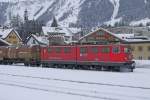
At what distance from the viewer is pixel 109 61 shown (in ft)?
Result: 133

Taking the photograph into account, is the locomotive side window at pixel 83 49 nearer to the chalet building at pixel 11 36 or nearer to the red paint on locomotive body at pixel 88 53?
the red paint on locomotive body at pixel 88 53

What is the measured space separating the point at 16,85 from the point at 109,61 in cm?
1629

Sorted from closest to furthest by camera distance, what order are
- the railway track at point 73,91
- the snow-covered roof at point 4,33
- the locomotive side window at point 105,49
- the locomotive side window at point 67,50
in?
the railway track at point 73,91, the locomotive side window at point 105,49, the locomotive side window at point 67,50, the snow-covered roof at point 4,33

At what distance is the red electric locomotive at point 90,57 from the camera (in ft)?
131

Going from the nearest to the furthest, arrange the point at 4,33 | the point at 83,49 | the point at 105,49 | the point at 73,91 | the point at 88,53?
the point at 73,91 < the point at 105,49 < the point at 88,53 < the point at 83,49 < the point at 4,33

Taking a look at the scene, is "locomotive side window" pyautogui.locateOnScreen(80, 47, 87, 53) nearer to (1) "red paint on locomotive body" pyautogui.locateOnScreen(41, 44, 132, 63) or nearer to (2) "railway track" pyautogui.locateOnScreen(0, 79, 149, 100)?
(1) "red paint on locomotive body" pyautogui.locateOnScreen(41, 44, 132, 63)

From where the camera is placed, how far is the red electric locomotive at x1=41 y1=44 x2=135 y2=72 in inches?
1572

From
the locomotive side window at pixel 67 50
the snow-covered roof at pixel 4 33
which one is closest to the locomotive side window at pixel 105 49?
the locomotive side window at pixel 67 50

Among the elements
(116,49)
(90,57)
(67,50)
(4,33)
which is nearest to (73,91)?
(116,49)

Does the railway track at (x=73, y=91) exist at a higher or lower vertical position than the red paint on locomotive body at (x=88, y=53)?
lower

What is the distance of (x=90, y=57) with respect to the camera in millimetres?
43188

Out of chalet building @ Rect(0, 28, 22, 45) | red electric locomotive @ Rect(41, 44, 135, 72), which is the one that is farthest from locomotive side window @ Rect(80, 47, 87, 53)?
chalet building @ Rect(0, 28, 22, 45)

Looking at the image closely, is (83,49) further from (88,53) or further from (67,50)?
(67,50)

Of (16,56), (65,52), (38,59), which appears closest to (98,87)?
(65,52)
